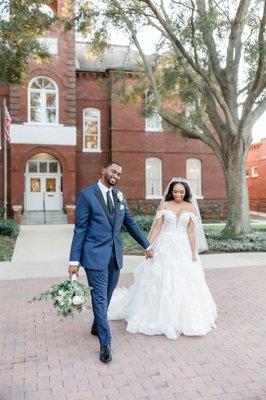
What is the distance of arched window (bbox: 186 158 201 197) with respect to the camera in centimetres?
2789

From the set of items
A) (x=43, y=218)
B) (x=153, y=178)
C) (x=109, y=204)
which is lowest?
(x=43, y=218)

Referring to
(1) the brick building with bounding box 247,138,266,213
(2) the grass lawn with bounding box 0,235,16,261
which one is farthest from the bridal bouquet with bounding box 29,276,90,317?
(1) the brick building with bounding box 247,138,266,213

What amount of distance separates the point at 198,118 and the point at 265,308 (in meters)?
11.9

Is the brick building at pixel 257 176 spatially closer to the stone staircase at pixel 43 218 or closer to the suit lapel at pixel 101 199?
the stone staircase at pixel 43 218

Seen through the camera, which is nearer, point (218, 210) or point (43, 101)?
point (43, 101)

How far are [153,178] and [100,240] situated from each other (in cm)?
2247

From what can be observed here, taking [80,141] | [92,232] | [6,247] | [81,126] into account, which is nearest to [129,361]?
[92,232]

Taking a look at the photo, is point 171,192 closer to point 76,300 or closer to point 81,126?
point 76,300

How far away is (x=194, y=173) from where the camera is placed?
92.0ft

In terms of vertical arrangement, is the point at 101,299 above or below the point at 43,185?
below

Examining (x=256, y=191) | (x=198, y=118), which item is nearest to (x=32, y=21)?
(x=198, y=118)

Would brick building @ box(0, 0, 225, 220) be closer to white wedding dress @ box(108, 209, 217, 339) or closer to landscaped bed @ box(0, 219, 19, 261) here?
landscaped bed @ box(0, 219, 19, 261)

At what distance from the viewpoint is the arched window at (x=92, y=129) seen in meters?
26.3

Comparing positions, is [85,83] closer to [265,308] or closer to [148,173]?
[148,173]
